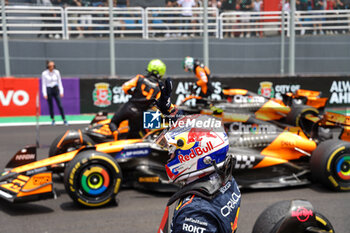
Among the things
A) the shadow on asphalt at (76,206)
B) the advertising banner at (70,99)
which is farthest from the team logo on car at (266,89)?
the shadow on asphalt at (76,206)

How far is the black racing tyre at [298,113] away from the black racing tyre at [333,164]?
3.36 meters

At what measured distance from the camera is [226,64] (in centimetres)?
1828

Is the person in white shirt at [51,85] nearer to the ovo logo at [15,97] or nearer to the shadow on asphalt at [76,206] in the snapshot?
the ovo logo at [15,97]

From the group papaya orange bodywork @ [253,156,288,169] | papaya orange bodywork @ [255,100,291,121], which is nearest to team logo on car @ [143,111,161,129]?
papaya orange bodywork @ [253,156,288,169]

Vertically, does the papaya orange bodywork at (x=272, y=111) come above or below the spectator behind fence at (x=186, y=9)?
below

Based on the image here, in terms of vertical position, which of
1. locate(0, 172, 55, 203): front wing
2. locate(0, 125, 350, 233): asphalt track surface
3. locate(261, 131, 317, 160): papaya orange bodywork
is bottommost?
locate(0, 125, 350, 233): asphalt track surface

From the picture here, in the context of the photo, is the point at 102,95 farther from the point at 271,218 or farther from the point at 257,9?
the point at 271,218

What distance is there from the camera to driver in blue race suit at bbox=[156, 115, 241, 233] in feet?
7.21

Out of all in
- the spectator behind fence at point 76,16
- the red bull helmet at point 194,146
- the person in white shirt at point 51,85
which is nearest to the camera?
the red bull helmet at point 194,146

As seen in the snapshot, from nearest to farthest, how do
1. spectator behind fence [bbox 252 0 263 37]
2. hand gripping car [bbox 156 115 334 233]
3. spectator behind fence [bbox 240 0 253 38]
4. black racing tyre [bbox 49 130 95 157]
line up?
hand gripping car [bbox 156 115 334 233] < black racing tyre [bbox 49 130 95 157] < spectator behind fence [bbox 240 0 253 38] < spectator behind fence [bbox 252 0 263 37]

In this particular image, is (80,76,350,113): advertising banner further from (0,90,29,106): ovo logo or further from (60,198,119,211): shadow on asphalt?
(60,198,119,211): shadow on asphalt

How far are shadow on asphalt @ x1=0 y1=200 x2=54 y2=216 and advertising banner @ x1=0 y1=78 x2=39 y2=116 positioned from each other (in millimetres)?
8020

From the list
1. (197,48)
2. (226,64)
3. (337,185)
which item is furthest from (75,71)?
(337,185)

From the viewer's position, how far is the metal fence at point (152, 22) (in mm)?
16641
